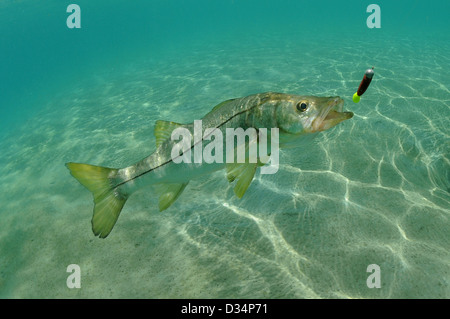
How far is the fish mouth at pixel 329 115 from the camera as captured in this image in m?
2.09

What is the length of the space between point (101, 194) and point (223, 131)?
1.84 metres

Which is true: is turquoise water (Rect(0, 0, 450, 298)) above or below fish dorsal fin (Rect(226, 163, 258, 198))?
below

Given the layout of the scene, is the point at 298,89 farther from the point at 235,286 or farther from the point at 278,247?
the point at 235,286

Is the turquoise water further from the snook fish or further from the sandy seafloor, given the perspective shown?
the snook fish

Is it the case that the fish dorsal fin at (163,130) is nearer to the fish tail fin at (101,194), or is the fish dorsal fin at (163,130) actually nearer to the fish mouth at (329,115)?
the fish tail fin at (101,194)

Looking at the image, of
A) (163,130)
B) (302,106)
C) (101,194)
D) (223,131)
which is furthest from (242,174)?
(101,194)

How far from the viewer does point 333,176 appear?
4730 millimetres

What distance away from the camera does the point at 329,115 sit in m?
2.17

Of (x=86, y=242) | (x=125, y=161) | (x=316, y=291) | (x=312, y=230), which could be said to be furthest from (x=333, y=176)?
(x=125, y=161)

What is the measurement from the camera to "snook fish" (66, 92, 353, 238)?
7.13 ft

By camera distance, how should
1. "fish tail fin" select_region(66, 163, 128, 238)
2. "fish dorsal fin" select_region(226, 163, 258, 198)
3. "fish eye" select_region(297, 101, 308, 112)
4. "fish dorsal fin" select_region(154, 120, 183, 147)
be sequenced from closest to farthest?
"fish eye" select_region(297, 101, 308, 112), "fish dorsal fin" select_region(226, 163, 258, 198), "fish tail fin" select_region(66, 163, 128, 238), "fish dorsal fin" select_region(154, 120, 183, 147)

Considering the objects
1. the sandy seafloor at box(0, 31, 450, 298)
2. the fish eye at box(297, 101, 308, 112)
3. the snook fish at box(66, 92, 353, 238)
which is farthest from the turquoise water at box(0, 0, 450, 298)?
the fish eye at box(297, 101, 308, 112)

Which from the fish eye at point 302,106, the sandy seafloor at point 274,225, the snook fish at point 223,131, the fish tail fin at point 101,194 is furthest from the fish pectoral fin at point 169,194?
the fish eye at point 302,106

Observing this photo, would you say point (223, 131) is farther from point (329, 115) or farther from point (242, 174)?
point (329, 115)
